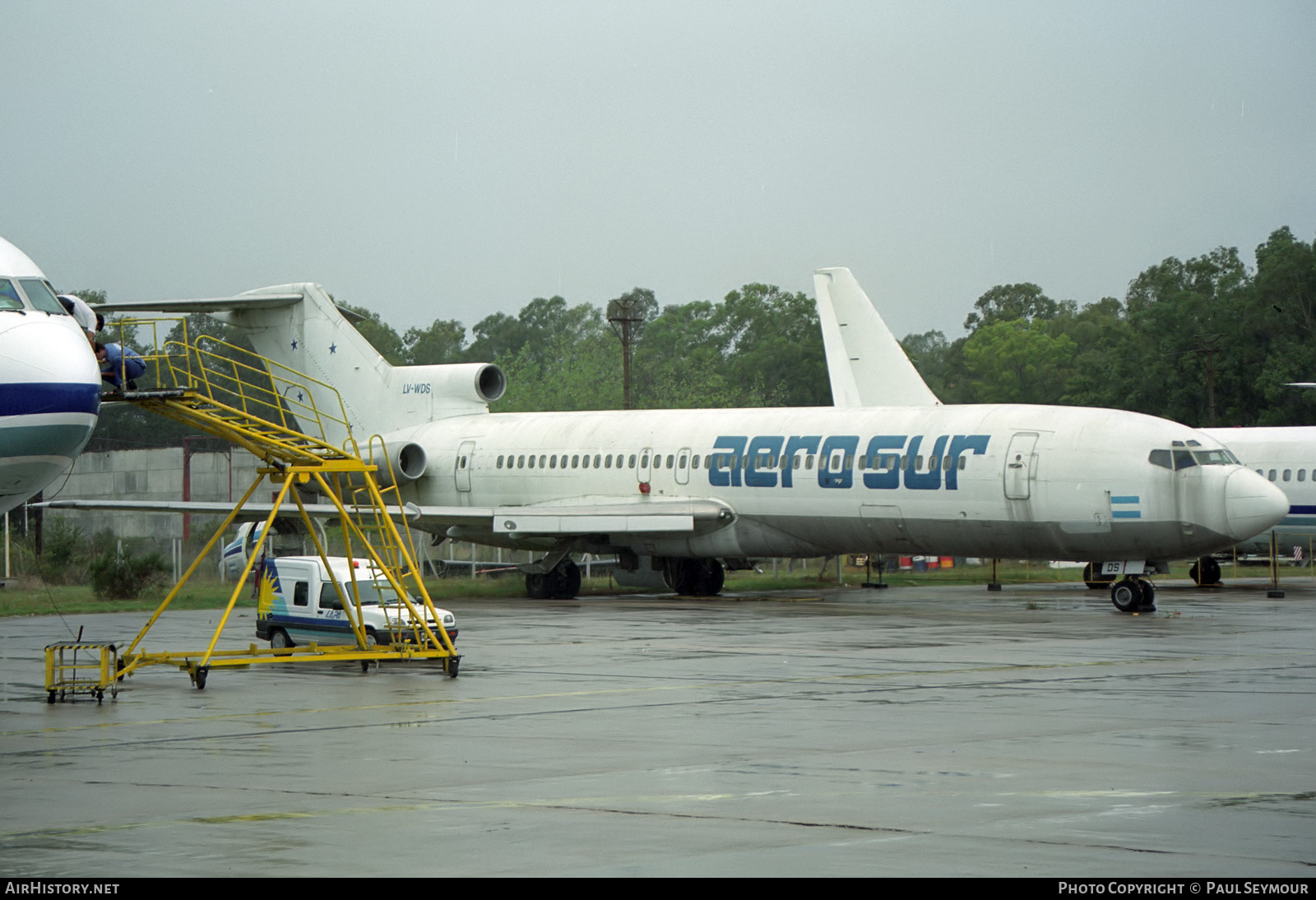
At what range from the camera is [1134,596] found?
2773 centimetres

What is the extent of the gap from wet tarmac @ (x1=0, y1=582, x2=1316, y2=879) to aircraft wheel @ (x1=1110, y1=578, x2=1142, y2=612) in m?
5.43

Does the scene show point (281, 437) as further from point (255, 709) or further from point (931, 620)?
point (931, 620)

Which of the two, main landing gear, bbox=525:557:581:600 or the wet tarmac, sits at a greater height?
main landing gear, bbox=525:557:581:600

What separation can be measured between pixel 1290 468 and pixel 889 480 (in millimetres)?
11973

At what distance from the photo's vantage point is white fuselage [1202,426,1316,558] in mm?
36312

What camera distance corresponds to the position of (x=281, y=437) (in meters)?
20.0

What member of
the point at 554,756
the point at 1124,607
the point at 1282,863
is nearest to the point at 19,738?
the point at 554,756

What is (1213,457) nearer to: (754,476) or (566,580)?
(754,476)

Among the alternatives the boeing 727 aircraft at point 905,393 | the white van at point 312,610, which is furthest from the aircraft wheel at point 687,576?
the white van at point 312,610

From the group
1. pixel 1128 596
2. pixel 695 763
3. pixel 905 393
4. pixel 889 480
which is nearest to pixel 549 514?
pixel 889 480

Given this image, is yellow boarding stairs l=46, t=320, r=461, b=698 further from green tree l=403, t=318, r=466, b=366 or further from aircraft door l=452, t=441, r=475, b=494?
green tree l=403, t=318, r=466, b=366

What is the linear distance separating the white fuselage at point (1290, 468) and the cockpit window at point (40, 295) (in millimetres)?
28174

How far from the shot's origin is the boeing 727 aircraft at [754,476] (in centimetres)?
2773

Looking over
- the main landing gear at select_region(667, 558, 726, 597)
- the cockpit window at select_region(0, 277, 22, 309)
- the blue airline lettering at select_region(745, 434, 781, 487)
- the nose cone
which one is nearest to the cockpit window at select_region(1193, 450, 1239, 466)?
the nose cone
